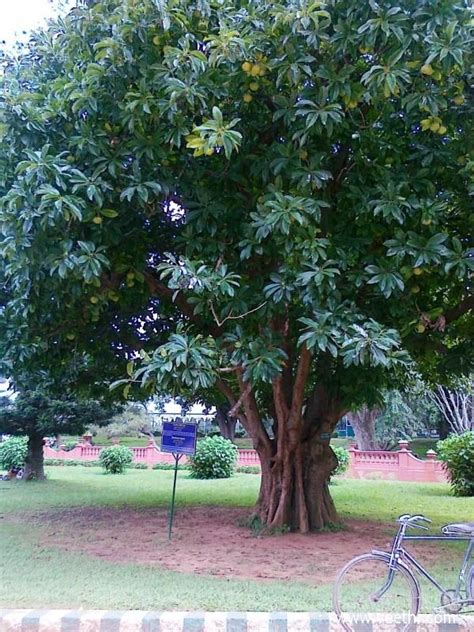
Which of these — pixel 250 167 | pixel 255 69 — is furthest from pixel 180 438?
pixel 255 69

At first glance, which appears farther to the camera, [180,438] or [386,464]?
[386,464]

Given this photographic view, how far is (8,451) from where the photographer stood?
19891 millimetres

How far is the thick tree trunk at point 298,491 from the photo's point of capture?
974 centimetres

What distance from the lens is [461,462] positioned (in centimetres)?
1599

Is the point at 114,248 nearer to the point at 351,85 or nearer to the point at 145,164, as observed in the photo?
the point at 145,164

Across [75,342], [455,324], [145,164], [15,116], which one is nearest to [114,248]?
[145,164]

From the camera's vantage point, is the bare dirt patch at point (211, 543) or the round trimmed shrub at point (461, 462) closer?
the bare dirt patch at point (211, 543)

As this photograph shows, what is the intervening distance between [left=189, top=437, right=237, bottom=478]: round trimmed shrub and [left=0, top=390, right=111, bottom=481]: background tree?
11.0 ft

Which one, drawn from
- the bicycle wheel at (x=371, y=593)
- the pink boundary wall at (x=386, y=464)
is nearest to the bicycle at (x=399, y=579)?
the bicycle wheel at (x=371, y=593)

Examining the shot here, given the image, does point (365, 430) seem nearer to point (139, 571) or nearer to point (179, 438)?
point (179, 438)

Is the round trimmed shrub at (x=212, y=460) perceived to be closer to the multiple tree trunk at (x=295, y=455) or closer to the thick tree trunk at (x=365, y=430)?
the thick tree trunk at (x=365, y=430)

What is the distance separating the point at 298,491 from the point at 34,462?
11.2m

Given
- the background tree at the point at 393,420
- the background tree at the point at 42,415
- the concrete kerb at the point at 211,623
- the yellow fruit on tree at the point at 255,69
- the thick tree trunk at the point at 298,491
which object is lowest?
the concrete kerb at the point at 211,623

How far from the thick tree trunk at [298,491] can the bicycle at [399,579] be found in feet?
13.6
